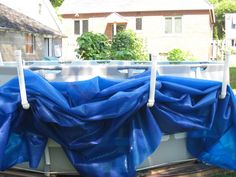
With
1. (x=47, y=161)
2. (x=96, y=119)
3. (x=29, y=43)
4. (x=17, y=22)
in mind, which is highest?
(x=17, y=22)

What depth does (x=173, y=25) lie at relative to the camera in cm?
3494

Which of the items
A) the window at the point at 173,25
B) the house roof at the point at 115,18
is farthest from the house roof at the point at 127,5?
the window at the point at 173,25

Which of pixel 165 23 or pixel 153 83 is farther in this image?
pixel 165 23

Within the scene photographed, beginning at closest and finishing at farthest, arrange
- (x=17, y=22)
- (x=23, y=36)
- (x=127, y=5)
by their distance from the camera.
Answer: (x=17, y=22) → (x=23, y=36) → (x=127, y=5)

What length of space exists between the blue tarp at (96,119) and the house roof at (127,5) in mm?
31319

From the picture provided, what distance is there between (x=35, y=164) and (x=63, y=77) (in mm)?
810

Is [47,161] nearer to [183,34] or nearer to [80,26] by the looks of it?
[183,34]

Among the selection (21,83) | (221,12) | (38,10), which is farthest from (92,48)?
(221,12)

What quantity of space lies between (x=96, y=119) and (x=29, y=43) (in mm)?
22030

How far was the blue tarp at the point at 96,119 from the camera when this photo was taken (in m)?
3.48

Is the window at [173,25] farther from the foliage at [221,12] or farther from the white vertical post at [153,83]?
the white vertical post at [153,83]

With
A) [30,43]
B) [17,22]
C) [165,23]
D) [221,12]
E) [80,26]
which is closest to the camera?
[17,22]

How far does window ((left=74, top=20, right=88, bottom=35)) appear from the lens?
122 feet

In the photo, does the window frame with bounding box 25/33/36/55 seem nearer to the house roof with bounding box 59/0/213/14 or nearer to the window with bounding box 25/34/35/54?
the window with bounding box 25/34/35/54
